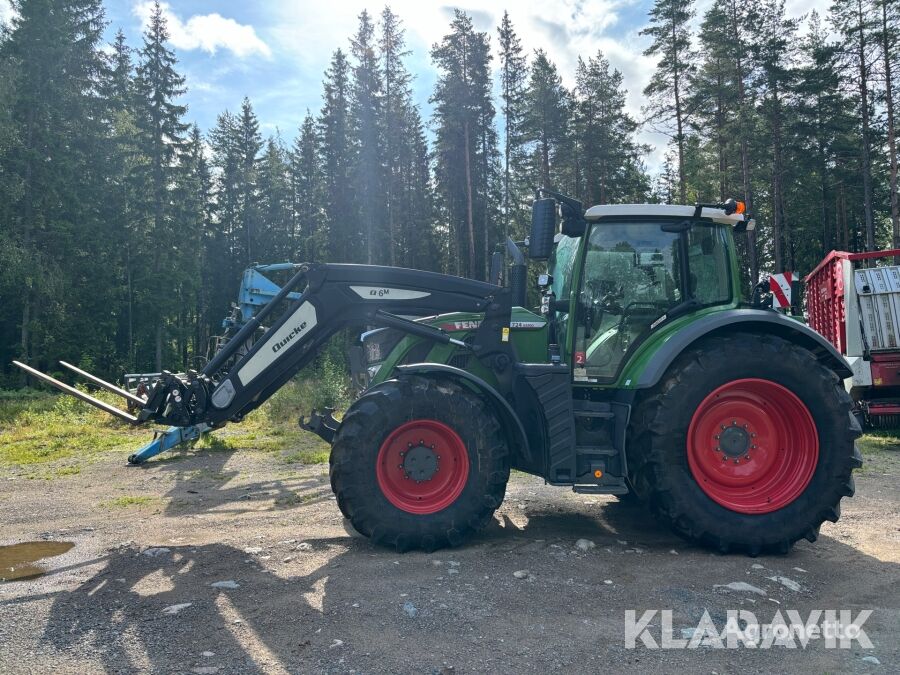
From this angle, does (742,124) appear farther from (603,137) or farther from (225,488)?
(225,488)

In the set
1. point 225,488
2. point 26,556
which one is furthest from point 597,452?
point 225,488

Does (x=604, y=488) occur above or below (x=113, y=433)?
above

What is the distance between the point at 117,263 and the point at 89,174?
434 centimetres

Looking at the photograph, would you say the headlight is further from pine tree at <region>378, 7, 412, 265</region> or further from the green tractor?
pine tree at <region>378, 7, 412, 265</region>

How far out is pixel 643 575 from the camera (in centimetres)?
433

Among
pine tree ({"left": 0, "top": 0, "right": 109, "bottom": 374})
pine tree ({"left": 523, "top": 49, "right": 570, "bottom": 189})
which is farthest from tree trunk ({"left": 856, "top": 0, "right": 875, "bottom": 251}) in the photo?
pine tree ({"left": 0, "top": 0, "right": 109, "bottom": 374})

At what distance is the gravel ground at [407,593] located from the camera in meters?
3.21

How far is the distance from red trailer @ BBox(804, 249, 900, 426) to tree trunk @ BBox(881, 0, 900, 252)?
13793 mm

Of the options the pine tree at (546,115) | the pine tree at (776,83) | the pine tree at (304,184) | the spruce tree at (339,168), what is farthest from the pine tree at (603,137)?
→ the pine tree at (304,184)

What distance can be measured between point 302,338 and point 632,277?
115 inches

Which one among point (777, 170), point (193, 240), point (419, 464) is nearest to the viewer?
point (419, 464)

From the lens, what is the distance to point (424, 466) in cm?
482

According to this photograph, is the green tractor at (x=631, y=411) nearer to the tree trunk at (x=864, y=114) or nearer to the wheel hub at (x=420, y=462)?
the wheel hub at (x=420, y=462)

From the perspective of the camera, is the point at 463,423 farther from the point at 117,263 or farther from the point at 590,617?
the point at 117,263
